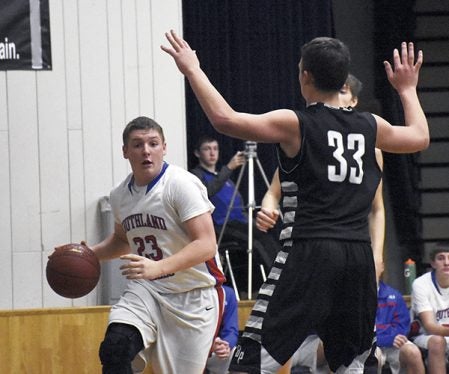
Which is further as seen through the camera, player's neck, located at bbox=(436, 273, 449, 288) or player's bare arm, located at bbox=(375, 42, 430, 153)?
player's neck, located at bbox=(436, 273, 449, 288)

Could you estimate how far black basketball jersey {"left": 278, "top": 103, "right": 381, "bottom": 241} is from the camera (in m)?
4.22

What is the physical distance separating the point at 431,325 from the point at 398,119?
13.0ft

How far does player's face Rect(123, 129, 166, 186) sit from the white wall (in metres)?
3.03

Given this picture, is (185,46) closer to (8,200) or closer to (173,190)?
(173,190)

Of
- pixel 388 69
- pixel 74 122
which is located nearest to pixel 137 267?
pixel 388 69

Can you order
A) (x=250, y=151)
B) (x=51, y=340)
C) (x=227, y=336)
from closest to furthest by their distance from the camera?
(x=227, y=336) < (x=51, y=340) < (x=250, y=151)

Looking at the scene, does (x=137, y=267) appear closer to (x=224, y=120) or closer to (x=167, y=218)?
(x=167, y=218)

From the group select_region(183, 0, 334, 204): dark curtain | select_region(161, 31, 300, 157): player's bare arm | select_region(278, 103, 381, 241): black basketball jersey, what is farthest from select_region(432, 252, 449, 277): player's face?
select_region(161, 31, 300, 157): player's bare arm

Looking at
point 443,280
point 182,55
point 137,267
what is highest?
point 182,55

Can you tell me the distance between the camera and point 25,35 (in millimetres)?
8617

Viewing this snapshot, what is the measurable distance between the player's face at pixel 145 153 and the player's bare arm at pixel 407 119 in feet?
5.01

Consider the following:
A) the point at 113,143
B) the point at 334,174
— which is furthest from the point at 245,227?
the point at 334,174

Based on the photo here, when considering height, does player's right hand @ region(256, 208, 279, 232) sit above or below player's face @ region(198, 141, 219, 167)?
below

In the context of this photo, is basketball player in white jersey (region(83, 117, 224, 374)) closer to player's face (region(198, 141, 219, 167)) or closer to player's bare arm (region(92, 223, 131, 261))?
player's bare arm (region(92, 223, 131, 261))
